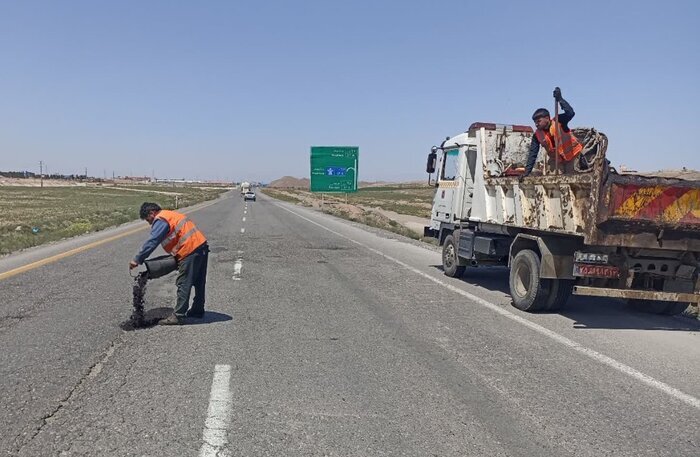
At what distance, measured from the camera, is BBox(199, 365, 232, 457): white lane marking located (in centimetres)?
356

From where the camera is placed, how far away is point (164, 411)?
412cm

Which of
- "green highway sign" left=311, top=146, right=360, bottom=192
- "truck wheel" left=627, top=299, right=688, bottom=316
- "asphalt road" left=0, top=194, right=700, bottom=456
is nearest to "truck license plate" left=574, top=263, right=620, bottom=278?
"asphalt road" left=0, top=194, right=700, bottom=456

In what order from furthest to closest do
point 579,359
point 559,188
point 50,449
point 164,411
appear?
point 559,188, point 579,359, point 164,411, point 50,449

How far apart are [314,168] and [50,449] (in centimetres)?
3943

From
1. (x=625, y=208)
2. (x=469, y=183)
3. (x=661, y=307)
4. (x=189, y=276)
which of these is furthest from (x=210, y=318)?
(x=661, y=307)

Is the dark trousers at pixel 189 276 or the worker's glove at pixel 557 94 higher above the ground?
the worker's glove at pixel 557 94

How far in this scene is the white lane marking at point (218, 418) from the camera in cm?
356

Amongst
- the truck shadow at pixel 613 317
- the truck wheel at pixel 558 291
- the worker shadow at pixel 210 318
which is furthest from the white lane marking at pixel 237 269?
the truck wheel at pixel 558 291

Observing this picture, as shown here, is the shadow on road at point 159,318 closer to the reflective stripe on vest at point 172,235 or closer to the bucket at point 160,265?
the bucket at point 160,265

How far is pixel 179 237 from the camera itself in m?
6.77

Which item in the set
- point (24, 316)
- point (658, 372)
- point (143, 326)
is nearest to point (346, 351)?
point (143, 326)

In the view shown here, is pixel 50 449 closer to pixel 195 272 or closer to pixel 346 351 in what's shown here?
pixel 346 351

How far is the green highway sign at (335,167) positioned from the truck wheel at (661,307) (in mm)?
34344

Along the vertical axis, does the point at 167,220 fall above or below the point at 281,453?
above
